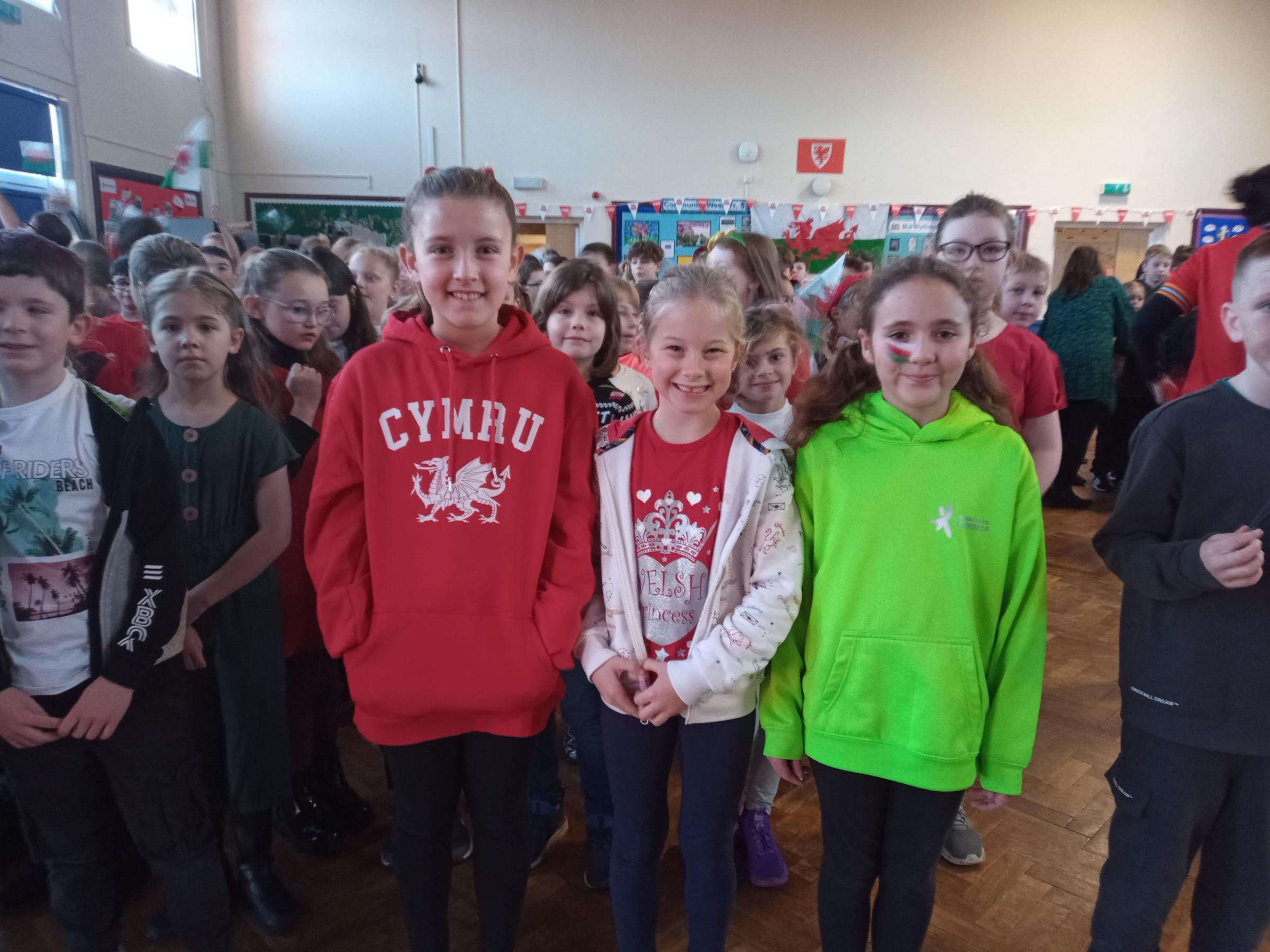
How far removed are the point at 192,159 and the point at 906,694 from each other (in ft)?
15.1

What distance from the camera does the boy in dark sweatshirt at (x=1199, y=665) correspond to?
3.64 ft

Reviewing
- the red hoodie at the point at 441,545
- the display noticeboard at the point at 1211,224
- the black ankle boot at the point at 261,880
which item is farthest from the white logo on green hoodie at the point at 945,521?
the display noticeboard at the point at 1211,224

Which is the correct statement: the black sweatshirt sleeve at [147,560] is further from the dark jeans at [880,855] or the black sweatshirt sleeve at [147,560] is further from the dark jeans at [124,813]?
the dark jeans at [880,855]

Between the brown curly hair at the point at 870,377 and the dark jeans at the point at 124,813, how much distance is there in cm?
116

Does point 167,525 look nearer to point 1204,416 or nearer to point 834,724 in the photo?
point 834,724

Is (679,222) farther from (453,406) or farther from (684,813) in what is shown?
(684,813)

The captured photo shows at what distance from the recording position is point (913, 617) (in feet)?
3.74

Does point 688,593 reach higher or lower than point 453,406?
lower

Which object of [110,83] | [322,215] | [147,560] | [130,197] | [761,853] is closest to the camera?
[147,560]

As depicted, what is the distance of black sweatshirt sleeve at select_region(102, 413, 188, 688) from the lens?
1220 millimetres

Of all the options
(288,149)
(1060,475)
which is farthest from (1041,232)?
(288,149)

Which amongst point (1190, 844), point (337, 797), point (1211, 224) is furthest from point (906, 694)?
point (1211, 224)

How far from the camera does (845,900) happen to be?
1.21 m

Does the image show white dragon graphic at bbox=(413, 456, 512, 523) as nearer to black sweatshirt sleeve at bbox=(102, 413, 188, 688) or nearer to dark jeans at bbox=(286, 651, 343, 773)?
black sweatshirt sleeve at bbox=(102, 413, 188, 688)
